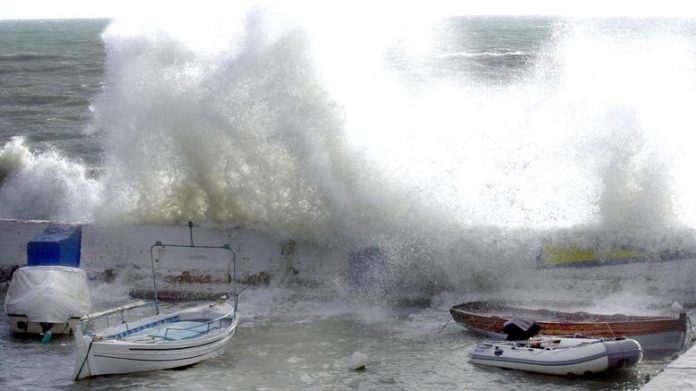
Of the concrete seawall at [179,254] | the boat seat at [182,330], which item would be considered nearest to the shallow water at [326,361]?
the boat seat at [182,330]

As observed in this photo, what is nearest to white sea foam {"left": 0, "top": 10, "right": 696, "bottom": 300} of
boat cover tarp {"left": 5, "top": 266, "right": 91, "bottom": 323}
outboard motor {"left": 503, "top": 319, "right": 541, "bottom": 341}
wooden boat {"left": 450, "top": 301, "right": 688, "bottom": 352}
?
wooden boat {"left": 450, "top": 301, "right": 688, "bottom": 352}

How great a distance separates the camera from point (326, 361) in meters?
14.1

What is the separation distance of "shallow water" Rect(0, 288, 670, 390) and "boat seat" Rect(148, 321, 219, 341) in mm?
469

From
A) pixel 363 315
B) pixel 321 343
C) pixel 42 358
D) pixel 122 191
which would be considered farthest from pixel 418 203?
pixel 42 358

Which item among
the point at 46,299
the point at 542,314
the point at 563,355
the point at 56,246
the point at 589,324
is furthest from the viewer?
the point at 56,246

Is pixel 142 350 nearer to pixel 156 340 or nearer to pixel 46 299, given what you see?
pixel 156 340

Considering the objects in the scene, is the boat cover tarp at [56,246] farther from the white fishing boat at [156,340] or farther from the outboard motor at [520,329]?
the outboard motor at [520,329]

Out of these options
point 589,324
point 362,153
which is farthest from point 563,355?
point 362,153

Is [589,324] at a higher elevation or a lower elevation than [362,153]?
lower

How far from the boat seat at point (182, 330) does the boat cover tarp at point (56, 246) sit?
9.49 feet

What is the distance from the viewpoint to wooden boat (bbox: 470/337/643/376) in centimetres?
1338

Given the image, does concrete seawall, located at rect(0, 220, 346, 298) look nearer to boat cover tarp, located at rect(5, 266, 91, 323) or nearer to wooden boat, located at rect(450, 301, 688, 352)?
boat cover tarp, located at rect(5, 266, 91, 323)

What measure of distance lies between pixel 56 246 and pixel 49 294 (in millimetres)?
1880

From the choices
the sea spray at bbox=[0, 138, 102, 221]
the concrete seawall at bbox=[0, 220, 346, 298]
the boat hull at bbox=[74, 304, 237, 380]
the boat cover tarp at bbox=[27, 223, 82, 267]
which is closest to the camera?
the boat hull at bbox=[74, 304, 237, 380]
